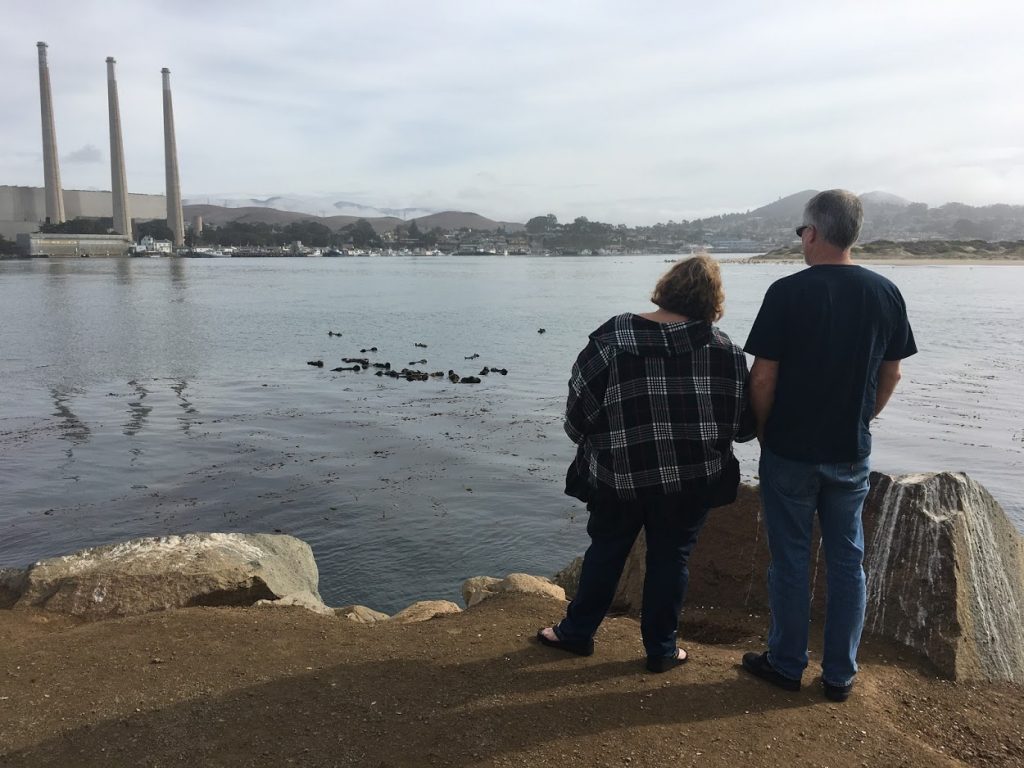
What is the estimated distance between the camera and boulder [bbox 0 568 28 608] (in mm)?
6127

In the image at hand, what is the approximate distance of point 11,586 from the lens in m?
6.25

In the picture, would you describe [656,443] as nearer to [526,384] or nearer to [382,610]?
[382,610]

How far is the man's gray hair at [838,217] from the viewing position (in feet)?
12.2

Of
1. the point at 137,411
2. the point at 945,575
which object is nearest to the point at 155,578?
the point at 945,575

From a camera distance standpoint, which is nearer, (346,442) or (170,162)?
(346,442)

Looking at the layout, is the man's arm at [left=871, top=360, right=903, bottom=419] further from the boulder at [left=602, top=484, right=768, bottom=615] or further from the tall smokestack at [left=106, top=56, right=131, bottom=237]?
the tall smokestack at [left=106, top=56, right=131, bottom=237]

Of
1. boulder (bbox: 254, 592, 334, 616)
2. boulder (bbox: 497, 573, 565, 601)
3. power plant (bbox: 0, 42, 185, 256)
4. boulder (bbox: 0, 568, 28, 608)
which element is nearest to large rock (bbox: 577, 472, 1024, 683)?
boulder (bbox: 497, 573, 565, 601)

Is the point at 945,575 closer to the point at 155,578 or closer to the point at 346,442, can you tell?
the point at 155,578

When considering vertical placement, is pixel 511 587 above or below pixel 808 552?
below

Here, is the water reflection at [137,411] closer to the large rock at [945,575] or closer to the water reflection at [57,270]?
the large rock at [945,575]

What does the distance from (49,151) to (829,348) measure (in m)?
185

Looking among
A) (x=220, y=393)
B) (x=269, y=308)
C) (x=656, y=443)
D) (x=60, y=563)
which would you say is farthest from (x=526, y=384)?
(x=269, y=308)

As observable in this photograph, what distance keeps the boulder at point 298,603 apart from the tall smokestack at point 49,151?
570 ft

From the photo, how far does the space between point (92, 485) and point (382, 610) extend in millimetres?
6787
